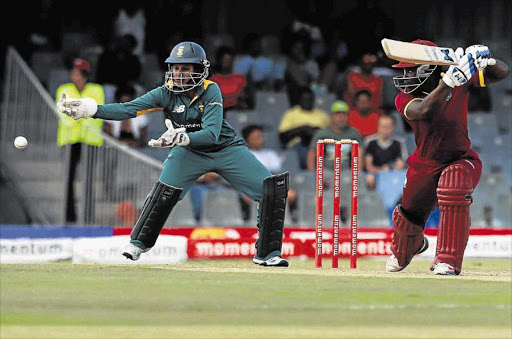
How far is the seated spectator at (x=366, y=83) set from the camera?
15219 millimetres

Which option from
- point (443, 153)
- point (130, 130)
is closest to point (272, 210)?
point (443, 153)

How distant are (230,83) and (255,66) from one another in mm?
907

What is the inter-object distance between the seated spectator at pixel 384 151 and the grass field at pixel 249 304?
183 inches

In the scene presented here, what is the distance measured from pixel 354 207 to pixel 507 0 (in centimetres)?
831

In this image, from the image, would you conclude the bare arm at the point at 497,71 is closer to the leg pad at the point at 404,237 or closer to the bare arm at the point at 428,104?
the bare arm at the point at 428,104

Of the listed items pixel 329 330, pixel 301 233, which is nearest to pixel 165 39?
pixel 301 233

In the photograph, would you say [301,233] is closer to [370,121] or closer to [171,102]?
[370,121]

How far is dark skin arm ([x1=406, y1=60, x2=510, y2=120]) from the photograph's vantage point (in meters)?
8.55

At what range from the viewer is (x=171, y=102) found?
9.34 m

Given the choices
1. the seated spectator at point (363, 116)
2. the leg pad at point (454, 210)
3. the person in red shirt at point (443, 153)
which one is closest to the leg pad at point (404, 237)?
the person in red shirt at point (443, 153)

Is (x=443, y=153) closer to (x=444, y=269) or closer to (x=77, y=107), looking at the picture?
(x=444, y=269)

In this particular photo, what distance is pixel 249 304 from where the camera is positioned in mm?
7344

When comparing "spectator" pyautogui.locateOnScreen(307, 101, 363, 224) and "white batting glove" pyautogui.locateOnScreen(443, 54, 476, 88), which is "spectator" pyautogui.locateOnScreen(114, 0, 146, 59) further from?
"white batting glove" pyautogui.locateOnScreen(443, 54, 476, 88)

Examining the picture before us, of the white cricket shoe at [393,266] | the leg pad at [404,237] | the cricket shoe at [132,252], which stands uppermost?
the leg pad at [404,237]
